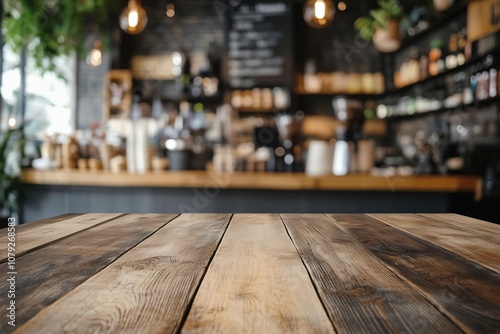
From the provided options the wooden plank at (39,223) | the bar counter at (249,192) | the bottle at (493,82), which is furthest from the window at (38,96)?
the bottle at (493,82)

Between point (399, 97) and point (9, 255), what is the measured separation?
5451mm

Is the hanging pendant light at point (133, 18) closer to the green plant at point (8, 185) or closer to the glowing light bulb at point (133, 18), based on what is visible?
the glowing light bulb at point (133, 18)

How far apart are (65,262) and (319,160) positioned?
2140 millimetres

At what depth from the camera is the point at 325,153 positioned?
2.81m

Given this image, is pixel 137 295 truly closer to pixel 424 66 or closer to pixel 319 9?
pixel 319 9

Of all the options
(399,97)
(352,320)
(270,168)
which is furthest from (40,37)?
(352,320)

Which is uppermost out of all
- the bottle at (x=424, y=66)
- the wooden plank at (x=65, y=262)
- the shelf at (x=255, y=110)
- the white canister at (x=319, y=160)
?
the bottle at (x=424, y=66)

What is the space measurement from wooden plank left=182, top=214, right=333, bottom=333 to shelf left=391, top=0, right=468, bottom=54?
12.3 feet

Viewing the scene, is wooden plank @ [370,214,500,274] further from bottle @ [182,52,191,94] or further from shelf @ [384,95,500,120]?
bottle @ [182,52,191,94]

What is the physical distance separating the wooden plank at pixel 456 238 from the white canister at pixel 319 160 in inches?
50.1

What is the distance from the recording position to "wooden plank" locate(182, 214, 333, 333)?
51 centimetres

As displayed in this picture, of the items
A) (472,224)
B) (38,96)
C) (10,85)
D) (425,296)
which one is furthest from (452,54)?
(38,96)

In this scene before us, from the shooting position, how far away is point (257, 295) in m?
0.62

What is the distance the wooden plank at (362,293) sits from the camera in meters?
0.52
